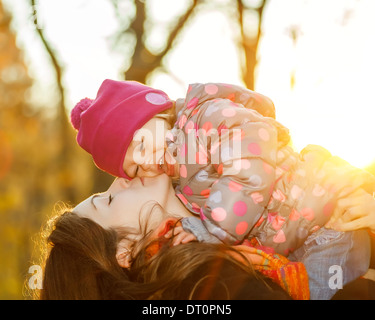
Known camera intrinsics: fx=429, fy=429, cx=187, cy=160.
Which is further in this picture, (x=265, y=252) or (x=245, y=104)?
(x=245, y=104)

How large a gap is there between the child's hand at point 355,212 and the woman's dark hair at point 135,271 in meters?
0.58

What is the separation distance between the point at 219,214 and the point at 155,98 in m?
0.97

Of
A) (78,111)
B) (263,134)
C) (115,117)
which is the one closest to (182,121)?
(115,117)

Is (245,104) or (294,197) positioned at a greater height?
(245,104)

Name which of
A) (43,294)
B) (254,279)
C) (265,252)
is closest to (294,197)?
(265,252)

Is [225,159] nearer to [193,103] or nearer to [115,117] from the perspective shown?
[193,103]

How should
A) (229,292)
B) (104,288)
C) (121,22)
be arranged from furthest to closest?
(121,22)
(104,288)
(229,292)

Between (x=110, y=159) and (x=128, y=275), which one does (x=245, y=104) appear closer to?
(x=110, y=159)

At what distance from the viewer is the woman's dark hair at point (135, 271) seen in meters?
1.83

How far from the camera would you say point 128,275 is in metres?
2.21

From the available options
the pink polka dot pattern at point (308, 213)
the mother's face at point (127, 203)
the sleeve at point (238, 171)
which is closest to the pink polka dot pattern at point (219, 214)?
the sleeve at point (238, 171)

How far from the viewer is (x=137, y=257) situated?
218cm

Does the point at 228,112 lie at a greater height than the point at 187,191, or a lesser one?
greater

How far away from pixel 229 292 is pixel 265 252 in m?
0.53
